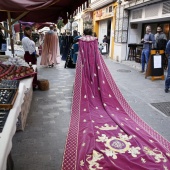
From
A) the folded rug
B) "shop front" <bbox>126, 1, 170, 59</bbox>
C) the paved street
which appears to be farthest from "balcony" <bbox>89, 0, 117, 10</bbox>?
the folded rug

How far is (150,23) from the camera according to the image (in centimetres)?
1103

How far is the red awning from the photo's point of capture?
2758 millimetres

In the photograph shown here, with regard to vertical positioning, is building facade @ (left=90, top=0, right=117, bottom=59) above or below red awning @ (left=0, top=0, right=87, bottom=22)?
above

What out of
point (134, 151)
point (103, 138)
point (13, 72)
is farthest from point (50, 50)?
point (134, 151)

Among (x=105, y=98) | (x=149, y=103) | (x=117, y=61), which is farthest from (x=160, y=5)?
(x=105, y=98)

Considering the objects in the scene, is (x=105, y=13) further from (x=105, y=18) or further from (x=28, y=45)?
(x=28, y=45)

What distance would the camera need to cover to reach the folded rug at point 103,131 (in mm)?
2729

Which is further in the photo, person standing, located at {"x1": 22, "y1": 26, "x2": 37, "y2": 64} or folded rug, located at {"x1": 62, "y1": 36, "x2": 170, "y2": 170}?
person standing, located at {"x1": 22, "y1": 26, "x2": 37, "y2": 64}

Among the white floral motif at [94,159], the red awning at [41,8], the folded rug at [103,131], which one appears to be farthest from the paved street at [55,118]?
the red awning at [41,8]

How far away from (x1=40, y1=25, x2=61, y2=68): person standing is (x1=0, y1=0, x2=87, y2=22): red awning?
3.83 m

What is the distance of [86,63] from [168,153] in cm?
274

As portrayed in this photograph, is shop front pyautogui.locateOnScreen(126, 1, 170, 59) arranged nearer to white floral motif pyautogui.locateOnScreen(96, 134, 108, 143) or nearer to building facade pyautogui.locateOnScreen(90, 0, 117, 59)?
building facade pyautogui.locateOnScreen(90, 0, 117, 59)

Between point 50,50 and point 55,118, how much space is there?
6460 mm

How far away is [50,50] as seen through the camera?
33.4 feet
